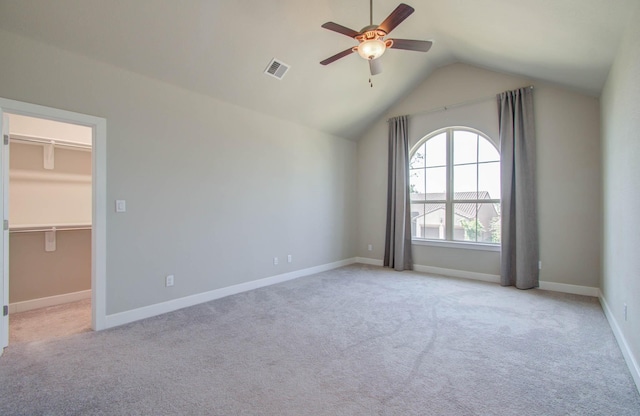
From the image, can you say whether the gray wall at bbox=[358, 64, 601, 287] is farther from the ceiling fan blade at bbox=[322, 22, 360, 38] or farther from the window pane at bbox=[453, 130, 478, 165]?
the ceiling fan blade at bbox=[322, 22, 360, 38]

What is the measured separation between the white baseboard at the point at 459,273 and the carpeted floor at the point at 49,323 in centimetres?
500

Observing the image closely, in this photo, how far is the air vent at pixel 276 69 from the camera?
382 centimetres

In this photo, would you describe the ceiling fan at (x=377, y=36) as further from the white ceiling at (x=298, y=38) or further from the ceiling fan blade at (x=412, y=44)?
the white ceiling at (x=298, y=38)

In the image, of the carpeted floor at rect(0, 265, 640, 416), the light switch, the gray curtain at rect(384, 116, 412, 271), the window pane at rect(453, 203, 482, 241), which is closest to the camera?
the carpeted floor at rect(0, 265, 640, 416)

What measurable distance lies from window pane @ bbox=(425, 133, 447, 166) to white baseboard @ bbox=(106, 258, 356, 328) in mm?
3045

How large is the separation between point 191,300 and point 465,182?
15.5ft

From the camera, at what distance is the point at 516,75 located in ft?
15.1

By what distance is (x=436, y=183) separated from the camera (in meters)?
5.62

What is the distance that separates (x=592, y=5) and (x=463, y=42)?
80.5 inches

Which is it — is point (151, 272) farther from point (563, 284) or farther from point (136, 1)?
point (563, 284)

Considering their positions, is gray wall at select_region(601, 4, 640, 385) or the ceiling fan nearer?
gray wall at select_region(601, 4, 640, 385)

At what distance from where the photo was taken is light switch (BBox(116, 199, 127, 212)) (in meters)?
3.13

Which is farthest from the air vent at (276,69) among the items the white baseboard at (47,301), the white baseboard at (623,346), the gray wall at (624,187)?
the white baseboard at (623,346)

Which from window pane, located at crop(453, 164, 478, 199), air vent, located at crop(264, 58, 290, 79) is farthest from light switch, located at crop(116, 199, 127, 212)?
window pane, located at crop(453, 164, 478, 199)
